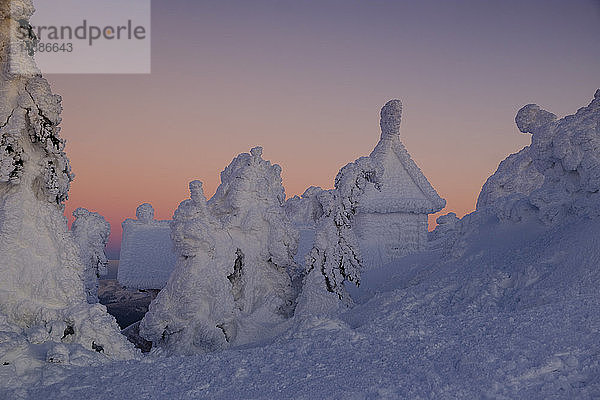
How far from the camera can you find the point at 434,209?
19281 millimetres

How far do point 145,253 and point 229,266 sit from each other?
6648mm

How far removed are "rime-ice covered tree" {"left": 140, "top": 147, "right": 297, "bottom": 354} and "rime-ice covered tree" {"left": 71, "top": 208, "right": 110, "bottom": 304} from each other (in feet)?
12.2

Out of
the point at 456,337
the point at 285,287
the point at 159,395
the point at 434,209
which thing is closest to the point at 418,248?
the point at 434,209

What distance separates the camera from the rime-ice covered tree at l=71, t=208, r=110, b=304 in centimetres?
1369

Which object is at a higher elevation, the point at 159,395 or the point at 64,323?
the point at 64,323

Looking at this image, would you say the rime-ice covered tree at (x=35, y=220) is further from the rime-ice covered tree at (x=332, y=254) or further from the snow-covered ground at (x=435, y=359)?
the rime-ice covered tree at (x=332, y=254)

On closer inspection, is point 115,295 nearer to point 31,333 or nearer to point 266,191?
point 266,191

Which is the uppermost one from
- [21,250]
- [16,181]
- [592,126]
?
[592,126]

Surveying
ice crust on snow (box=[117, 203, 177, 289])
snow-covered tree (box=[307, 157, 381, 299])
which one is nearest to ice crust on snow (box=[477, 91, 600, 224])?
snow-covered tree (box=[307, 157, 381, 299])

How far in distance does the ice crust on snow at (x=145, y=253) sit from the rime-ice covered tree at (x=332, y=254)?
533cm

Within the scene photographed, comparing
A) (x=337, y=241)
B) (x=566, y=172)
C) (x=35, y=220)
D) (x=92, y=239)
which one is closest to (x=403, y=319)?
(x=566, y=172)

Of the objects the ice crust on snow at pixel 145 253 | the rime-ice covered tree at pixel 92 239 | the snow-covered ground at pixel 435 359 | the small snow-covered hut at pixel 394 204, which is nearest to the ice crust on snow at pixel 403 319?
the snow-covered ground at pixel 435 359

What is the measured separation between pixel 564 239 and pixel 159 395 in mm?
6166

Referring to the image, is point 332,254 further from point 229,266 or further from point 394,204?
point 394,204
